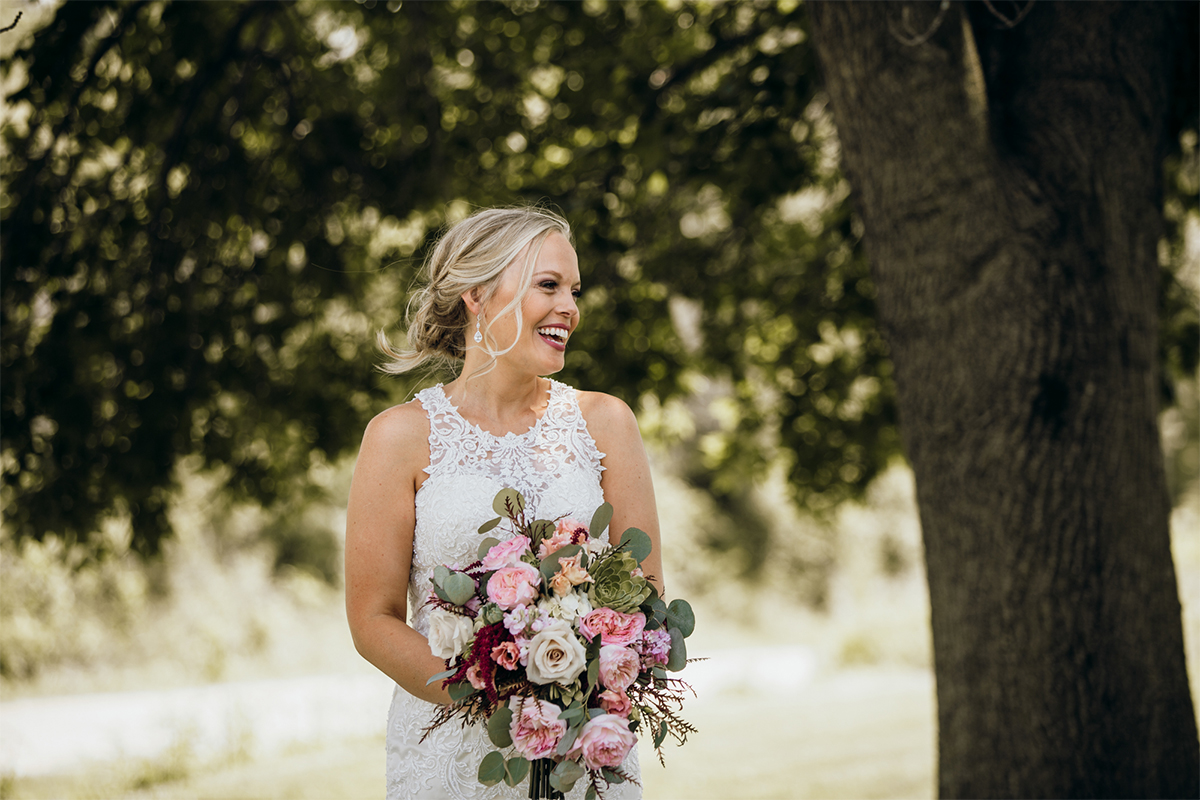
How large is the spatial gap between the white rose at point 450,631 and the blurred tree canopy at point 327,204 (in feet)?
12.1

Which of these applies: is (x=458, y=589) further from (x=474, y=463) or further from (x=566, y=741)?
(x=474, y=463)

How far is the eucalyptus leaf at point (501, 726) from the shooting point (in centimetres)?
250

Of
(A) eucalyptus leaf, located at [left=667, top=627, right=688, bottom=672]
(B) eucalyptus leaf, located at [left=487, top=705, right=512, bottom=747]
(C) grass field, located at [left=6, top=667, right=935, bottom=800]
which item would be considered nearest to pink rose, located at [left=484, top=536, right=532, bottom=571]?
(B) eucalyptus leaf, located at [left=487, top=705, right=512, bottom=747]

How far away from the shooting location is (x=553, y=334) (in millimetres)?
3143

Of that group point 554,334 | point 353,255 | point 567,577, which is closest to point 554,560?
point 567,577

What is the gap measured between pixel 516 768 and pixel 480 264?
147 cm

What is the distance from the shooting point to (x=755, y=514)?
25000 mm

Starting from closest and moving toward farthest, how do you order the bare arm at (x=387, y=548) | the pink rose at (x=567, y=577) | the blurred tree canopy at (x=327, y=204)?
1. the pink rose at (x=567, y=577)
2. the bare arm at (x=387, y=548)
3. the blurred tree canopy at (x=327, y=204)

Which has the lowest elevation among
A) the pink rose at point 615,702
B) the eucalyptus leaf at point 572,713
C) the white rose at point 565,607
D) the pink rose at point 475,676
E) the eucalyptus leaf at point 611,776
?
the eucalyptus leaf at point 611,776

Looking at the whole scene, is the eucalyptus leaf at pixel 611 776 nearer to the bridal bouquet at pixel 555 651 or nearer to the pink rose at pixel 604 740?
the bridal bouquet at pixel 555 651

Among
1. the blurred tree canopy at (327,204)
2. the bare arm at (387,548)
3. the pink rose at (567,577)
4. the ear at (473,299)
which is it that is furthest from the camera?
the blurred tree canopy at (327,204)

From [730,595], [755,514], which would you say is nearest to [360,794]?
[730,595]

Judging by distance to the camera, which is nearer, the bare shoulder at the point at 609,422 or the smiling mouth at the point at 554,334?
the smiling mouth at the point at 554,334

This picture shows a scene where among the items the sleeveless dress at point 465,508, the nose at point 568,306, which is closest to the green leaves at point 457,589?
the sleeveless dress at point 465,508
